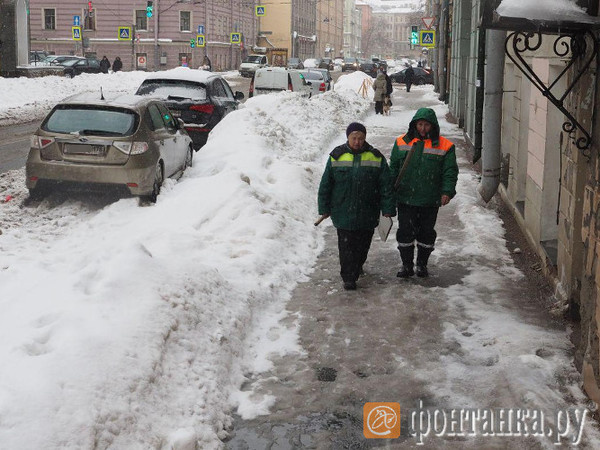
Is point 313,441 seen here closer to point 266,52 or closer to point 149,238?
point 149,238

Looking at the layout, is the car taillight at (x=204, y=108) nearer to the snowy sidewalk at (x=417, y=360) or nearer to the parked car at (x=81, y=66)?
the snowy sidewalk at (x=417, y=360)

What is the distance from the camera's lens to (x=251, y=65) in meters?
62.8

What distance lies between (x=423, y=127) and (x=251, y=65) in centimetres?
5681

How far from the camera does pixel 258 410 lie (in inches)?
192

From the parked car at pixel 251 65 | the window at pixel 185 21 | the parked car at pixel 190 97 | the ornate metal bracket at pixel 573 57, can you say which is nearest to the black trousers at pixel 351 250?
the ornate metal bracket at pixel 573 57

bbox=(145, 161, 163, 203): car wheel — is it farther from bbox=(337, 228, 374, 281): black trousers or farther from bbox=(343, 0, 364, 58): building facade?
bbox=(343, 0, 364, 58): building facade

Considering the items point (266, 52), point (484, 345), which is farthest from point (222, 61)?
point (484, 345)

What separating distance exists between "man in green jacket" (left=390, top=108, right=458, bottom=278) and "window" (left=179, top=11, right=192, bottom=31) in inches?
2346

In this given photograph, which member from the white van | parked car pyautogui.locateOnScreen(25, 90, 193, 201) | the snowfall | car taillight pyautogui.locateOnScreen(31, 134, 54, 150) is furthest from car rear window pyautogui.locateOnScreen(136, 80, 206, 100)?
the white van

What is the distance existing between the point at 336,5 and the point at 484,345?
13163 cm

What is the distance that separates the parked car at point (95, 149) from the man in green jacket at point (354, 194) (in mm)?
3620

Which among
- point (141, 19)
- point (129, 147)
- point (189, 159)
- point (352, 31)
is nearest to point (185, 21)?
point (141, 19)

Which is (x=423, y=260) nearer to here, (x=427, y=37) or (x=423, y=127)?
(x=423, y=127)

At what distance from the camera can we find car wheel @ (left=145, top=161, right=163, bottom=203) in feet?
34.5
